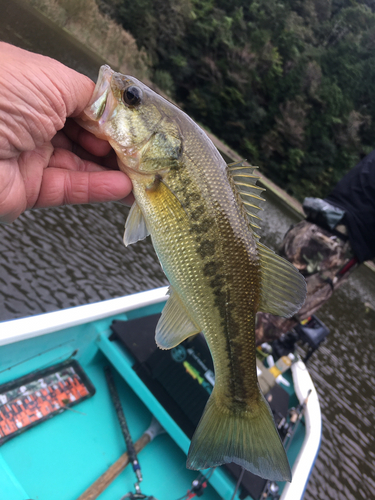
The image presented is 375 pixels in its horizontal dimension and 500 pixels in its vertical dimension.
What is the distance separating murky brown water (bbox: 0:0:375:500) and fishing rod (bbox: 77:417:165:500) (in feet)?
8.71

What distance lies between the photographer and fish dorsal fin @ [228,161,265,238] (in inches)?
62.8

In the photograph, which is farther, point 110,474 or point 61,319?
point 61,319

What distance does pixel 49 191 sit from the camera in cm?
174

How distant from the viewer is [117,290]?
5699 millimetres

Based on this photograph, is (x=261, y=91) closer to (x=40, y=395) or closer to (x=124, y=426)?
(x=124, y=426)

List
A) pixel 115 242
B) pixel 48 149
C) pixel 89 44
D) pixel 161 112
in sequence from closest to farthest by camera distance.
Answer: pixel 161 112, pixel 48 149, pixel 115 242, pixel 89 44

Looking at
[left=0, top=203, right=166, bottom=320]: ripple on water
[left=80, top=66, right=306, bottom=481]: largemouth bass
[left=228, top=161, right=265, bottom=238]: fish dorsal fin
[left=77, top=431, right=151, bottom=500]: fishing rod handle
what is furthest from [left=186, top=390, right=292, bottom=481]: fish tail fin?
[left=0, top=203, right=166, bottom=320]: ripple on water

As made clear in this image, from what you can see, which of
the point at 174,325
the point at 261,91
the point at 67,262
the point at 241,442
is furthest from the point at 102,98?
the point at 261,91

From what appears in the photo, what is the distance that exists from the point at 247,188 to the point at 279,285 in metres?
0.50

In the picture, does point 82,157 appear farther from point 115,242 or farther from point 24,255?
point 115,242

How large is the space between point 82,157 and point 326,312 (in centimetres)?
973

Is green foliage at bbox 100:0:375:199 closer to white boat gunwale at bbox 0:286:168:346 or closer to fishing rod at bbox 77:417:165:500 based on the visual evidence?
white boat gunwale at bbox 0:286:168:346

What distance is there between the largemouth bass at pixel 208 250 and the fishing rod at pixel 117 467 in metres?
1.33

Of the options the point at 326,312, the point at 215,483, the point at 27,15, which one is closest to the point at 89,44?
the point at 27,15
